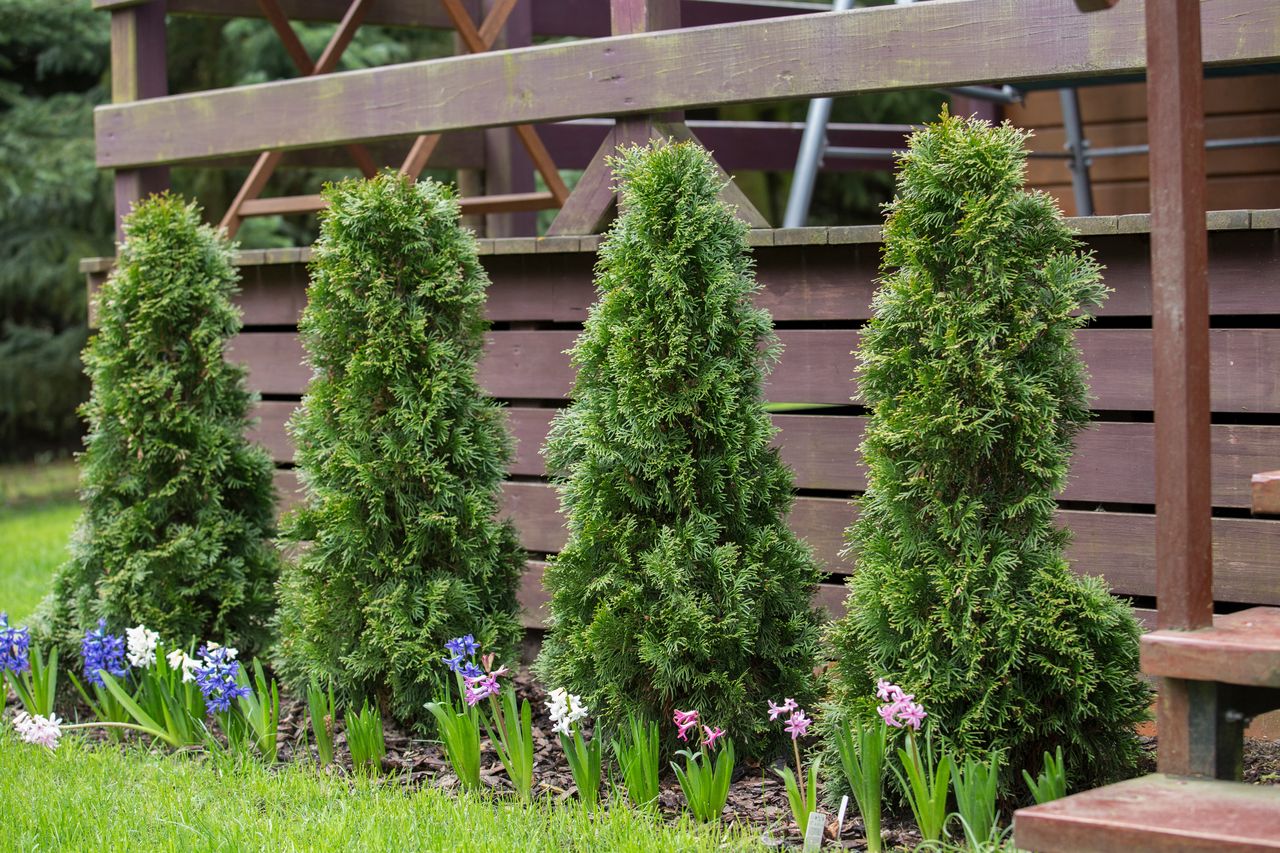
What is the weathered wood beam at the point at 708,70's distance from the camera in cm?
365

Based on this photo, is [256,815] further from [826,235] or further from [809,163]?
[809,163]

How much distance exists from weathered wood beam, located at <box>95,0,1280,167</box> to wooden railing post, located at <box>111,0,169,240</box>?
32 cm

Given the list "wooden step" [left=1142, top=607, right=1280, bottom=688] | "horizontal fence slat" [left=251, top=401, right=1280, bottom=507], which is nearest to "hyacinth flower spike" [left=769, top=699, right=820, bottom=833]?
"horizontal fence slat" [left=251, top=401, right=1280, bottom=507]

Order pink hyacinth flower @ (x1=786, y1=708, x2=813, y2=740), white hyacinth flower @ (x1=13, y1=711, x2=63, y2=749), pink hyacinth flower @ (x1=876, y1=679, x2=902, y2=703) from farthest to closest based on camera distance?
white hyacinth flower @ (x1=13, y1=711, x2=63, y2=749), pink hyacinth flower @ (x1=786, y1=708, x2=813, y2=740), pink hyacinth flower @ (x1=876, y1=679, x2=902, y2=703)

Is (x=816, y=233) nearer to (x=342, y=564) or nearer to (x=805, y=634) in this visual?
(x=805, y=634)

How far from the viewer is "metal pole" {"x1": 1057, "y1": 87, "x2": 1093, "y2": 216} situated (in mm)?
6773

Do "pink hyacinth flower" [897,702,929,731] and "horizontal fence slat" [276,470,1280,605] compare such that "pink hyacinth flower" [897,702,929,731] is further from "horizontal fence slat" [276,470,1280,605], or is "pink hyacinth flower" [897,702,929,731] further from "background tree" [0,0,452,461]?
"background tree" [0,0,452,461]

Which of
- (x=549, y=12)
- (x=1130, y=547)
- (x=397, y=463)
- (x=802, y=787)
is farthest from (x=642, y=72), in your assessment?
Answer: (x=549, y=12)

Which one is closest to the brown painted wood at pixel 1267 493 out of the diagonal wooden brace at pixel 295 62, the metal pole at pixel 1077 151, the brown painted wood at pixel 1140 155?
the metal pole at pixel 1077 151

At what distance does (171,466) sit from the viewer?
15.9 ft

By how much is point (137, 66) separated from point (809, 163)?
9.90 ft

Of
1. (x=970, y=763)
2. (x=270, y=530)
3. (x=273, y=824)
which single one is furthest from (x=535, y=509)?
(x=970, y=763)

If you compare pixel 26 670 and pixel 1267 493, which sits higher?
pixel 1267 493

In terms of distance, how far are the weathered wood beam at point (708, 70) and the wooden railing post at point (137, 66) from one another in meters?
0.32
